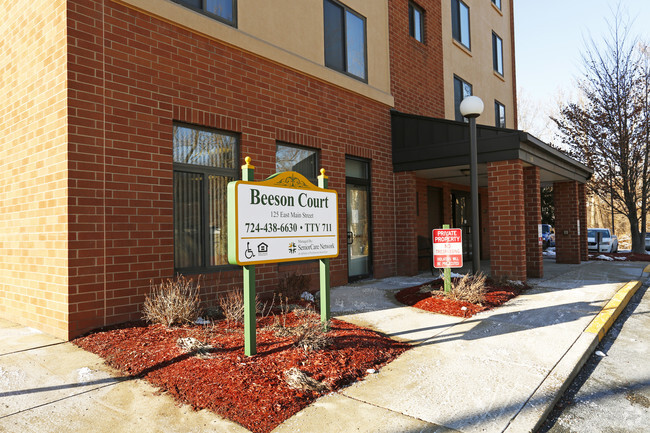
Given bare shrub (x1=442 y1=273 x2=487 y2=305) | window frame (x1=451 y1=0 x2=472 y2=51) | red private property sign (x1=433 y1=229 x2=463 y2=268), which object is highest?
window frame (x1=451 y1=0 x2=472 y2=51)

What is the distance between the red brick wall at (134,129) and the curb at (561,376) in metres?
4.69

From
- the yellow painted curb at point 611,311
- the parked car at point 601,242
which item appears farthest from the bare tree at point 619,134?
the yellow painted curb at point 611,311

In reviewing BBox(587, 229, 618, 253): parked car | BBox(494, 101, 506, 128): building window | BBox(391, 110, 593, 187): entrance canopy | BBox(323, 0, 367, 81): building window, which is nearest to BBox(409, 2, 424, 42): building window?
BBox(323, 0, 367, 81): building window

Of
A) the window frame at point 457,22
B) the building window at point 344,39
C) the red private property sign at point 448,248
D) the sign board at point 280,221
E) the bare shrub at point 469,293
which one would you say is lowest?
the bare shrub at point 469,293

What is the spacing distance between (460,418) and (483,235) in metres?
13.7

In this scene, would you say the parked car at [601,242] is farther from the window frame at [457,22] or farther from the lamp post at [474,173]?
the lamp post at [474,173]

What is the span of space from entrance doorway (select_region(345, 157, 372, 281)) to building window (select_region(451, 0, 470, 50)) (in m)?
7.90

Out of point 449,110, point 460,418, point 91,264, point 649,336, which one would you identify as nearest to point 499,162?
point 649,336

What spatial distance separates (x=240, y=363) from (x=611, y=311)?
5687 millimetres

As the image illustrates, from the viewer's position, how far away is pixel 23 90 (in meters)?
6.09

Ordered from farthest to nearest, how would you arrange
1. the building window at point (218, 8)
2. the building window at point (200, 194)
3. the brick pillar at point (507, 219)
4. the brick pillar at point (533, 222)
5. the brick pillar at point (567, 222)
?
1. the brick pillar at point (567, 222)
2. the brick pillar at point (533, 222)
3. the brick pillar at point (507, 219)
4. the building window at point (218, 8)
5. the building window at point (200, 194)

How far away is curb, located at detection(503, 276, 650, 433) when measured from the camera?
317cm

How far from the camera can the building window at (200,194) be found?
6.41 m

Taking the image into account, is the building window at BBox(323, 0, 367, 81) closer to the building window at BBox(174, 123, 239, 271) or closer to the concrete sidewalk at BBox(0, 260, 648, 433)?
the building window at BBox(174, 123, 239, 271)
